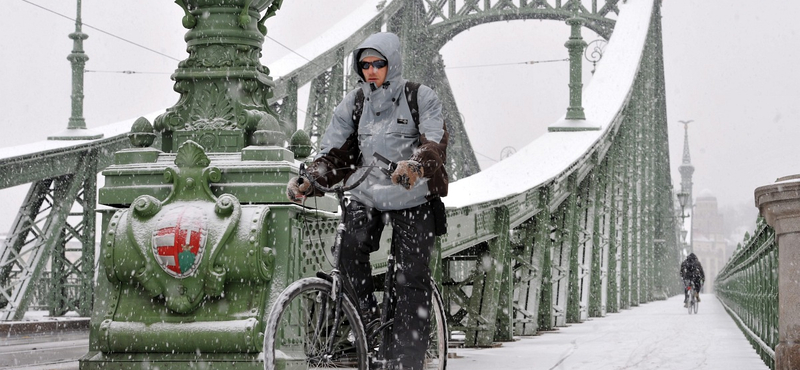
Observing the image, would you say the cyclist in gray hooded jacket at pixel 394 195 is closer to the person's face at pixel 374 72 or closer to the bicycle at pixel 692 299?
the person's face at pixel 374 72

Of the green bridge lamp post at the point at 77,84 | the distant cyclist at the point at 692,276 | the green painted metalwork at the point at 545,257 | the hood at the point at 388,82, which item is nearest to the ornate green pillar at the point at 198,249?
the hood at the point at 388,82

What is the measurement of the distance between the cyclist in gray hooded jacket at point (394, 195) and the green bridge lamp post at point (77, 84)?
12842 mm

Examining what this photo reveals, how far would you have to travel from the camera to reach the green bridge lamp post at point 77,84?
55.7 feet

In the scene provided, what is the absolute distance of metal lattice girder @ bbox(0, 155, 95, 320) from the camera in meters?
15.7

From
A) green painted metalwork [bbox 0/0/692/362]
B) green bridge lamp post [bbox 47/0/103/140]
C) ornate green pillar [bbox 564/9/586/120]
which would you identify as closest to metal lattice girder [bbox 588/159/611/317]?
green painted metalwork [bbox 0/0/692/362]

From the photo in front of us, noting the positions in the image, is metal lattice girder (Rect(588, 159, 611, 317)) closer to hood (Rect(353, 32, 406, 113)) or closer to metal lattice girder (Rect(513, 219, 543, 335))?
metal lattice girder (Rect(513, 219, 543, 335))

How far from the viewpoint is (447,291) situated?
10812 mm

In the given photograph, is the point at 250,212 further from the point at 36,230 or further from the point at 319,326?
the point at 36,230

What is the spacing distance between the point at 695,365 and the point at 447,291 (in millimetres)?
2962

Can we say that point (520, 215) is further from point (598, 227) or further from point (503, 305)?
point (598, 227)

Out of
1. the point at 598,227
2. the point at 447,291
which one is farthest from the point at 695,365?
the point at 598,227

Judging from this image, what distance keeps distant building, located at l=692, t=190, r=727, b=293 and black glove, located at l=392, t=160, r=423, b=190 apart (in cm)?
18018

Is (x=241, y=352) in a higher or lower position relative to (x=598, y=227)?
lower

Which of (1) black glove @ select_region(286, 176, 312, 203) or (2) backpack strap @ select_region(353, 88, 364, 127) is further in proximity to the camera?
(2) backpack strap @ select_region(353, 88, 364, 127)
